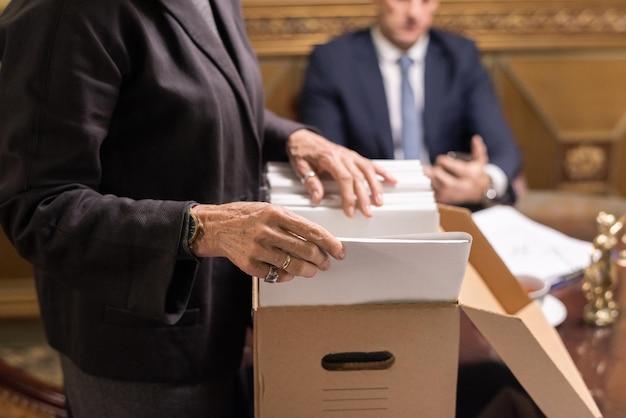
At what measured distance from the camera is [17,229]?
1025 millimetres

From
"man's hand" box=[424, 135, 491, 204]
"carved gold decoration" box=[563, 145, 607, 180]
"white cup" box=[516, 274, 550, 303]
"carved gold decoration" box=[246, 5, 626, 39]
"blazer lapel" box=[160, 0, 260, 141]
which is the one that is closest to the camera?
"blazer lapel" box=[160, 0, 260, 141]

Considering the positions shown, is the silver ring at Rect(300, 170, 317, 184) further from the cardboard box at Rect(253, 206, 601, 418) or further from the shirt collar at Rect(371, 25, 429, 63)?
the shirt collar at Rect(371, 25, 429, 63)

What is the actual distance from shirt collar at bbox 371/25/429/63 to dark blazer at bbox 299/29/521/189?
24 millimetres

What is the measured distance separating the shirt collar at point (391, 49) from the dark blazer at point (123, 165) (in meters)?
1.61

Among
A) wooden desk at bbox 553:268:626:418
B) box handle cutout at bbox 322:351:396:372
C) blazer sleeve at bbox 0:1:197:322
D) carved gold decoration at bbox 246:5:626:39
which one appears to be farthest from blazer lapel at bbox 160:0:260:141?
carved gold decoration at bbox 246:5:626:39

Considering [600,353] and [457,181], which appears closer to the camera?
[600,353]

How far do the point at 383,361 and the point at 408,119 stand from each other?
71.1 inches

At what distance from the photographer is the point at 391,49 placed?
2.72 metres

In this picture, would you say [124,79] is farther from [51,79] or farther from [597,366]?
[597,366]

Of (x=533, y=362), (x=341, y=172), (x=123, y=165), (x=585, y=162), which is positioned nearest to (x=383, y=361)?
(x=533, y=362)

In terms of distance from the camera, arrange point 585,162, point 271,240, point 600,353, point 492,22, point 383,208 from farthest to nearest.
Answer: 1. point 585,162
2. point 492,22
3. point 600,353
4. point 383,208
5. point 271,240

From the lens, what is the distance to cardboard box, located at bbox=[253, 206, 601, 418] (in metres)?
0.95

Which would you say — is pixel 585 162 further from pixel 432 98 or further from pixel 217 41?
pixel 217 41

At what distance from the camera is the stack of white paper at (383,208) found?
3.57 ft
